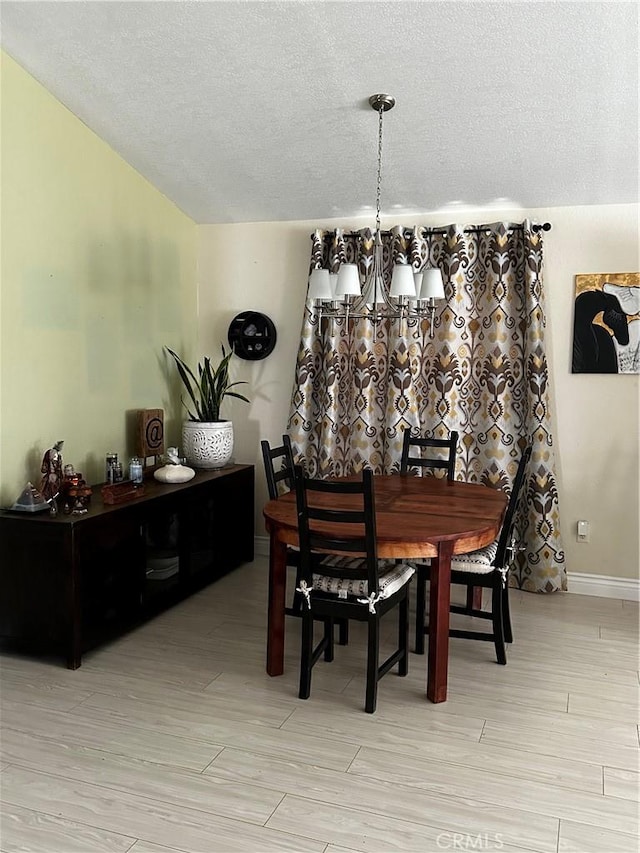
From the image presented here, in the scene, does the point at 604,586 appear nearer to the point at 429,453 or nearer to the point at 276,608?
the point at 429,453

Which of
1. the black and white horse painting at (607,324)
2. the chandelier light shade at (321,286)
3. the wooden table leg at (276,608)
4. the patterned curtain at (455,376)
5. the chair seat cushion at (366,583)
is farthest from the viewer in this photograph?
the patterned curtain at (455,376)

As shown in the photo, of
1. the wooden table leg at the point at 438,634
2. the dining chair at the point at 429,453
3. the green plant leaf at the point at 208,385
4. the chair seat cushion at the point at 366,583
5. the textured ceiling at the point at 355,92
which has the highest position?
the textured ceiling at the point at 355,92

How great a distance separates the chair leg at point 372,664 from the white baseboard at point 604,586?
2130 millimetres

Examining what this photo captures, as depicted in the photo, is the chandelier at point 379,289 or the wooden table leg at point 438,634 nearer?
the wooden table leg at point 438,634

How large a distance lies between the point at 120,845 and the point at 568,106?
356 centimetres

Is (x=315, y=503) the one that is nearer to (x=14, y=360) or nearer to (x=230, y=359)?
(x=14, y=360)

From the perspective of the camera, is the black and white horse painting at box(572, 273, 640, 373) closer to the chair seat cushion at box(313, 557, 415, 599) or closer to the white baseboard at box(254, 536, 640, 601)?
the white baseboard at box(254, 536, 640, 601)

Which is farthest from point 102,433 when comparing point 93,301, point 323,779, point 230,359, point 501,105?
point 501,105

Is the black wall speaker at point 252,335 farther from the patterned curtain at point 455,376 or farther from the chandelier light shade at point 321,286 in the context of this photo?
the chandelier light shade at point 321,286

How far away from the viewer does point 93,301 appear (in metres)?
4.12

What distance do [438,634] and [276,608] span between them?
2.39 feet

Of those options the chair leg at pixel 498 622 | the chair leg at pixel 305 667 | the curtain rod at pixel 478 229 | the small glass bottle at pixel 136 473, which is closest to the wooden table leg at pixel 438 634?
the chair leg at pixel 498 622

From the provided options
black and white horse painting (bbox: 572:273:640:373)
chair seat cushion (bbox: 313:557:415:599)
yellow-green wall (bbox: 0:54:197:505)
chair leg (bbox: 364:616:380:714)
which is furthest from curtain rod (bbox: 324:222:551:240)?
chair leg (bbox: 364:616:380:714)

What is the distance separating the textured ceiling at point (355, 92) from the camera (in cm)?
298
